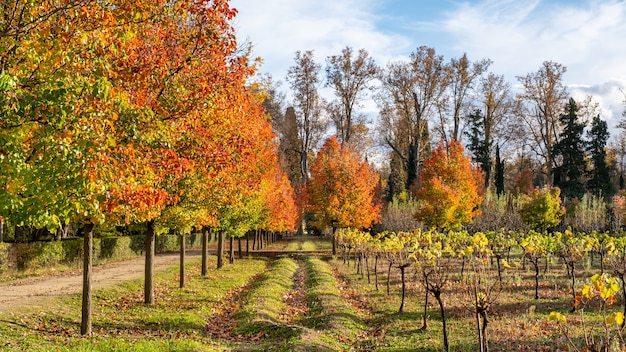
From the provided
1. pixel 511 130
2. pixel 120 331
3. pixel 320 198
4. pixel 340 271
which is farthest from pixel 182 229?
pixel 511 130

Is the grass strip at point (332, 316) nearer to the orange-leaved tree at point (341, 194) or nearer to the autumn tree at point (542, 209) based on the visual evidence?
the orange-leaved tree at point (341, 194)

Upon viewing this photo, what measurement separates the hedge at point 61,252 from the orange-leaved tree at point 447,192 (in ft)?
65.7

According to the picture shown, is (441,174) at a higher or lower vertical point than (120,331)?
higher

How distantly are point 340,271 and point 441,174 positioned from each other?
45.2ft

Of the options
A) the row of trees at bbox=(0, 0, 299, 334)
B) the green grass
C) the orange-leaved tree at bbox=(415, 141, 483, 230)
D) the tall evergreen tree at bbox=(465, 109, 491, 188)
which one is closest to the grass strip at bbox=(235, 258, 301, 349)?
the green grass

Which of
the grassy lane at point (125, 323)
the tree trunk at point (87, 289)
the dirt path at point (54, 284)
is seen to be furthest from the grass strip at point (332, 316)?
the dirt path at point (54, 284)

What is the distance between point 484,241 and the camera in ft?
36.0

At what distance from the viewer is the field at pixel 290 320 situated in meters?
9.87

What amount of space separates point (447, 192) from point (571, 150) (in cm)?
2837

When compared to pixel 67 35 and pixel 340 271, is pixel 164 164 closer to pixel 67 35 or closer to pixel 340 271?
pixel 67 35

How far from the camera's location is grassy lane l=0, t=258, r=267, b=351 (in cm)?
936

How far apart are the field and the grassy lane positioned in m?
0.02

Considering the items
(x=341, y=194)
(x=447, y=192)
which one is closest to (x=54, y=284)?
(x=341, y=194)

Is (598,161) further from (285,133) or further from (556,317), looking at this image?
(556,317)
